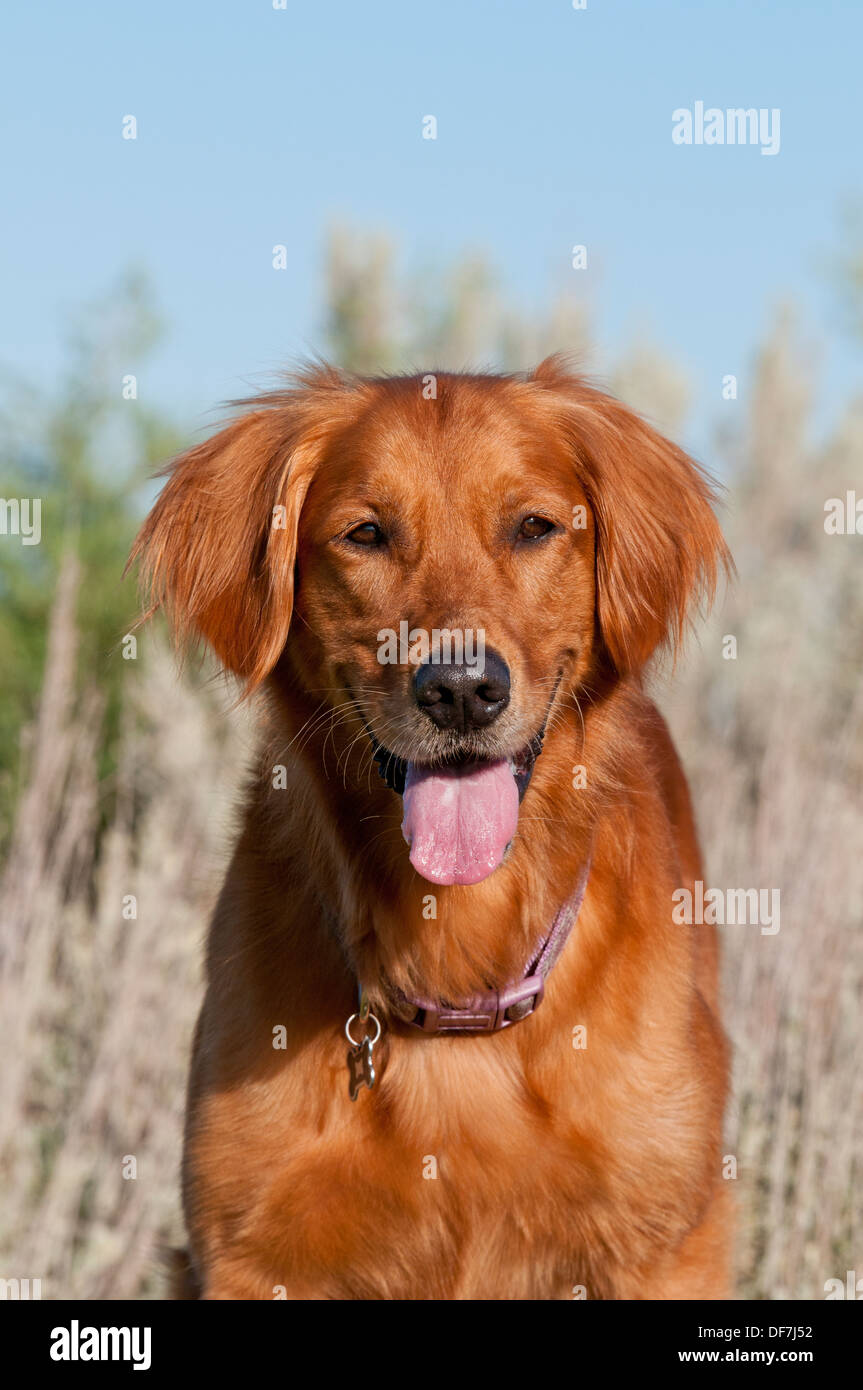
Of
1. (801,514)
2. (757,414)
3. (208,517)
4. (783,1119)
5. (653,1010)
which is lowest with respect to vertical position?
(783,1119)

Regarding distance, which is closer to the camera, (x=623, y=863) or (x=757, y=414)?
(x=623, y=863)

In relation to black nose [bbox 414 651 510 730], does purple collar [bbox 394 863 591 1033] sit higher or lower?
lower

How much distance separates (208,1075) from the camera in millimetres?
Answer: 2967

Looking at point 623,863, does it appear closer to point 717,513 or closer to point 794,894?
point 717,513

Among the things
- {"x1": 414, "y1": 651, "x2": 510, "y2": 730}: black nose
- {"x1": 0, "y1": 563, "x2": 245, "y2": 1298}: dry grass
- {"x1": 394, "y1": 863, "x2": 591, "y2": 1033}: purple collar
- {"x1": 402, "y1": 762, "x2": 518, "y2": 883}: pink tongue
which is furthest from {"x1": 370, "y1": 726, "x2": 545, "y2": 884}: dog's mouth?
{"x1": 0, "y1": 563, "x2": 245, "y2": 1298}: dry grass

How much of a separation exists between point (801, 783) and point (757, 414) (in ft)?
45.6

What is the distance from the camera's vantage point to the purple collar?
9.51 ft

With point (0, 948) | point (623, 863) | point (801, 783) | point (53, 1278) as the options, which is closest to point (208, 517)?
point (623, 863)

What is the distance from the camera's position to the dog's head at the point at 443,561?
263cm

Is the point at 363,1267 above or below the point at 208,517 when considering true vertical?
below

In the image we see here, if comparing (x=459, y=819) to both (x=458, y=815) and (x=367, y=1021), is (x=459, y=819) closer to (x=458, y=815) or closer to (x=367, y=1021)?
(x=458, y=815)

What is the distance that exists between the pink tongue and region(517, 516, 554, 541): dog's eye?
1.46 feet

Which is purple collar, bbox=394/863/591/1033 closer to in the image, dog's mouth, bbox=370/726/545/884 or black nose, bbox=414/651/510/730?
dog's mouth, bbox=370/726/545/884

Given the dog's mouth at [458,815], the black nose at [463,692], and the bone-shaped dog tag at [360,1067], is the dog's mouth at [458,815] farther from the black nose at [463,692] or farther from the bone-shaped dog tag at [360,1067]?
the bone-shaped dog tag at [360,1067]
